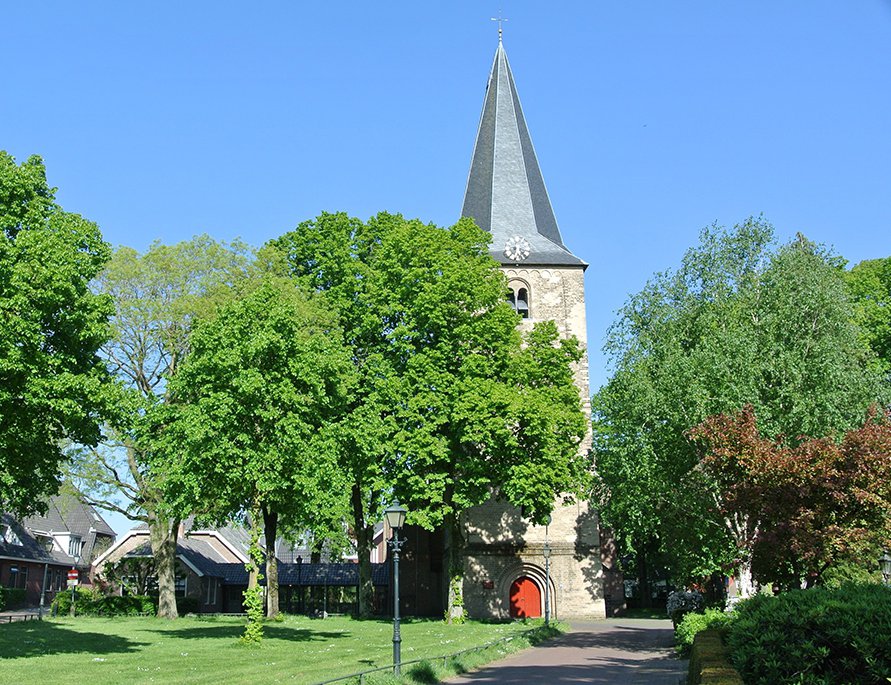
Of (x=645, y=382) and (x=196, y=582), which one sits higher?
(x=645, y=382)

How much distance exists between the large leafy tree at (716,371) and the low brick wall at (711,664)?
8.82m

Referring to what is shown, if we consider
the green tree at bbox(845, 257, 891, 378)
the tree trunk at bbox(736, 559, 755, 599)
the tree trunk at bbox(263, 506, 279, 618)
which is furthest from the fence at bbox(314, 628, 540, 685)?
the green tree at bbox(845, 257, 891, 378)

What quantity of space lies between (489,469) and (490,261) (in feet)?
33.8

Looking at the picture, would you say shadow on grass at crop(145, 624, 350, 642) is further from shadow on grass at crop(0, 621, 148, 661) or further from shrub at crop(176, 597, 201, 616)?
shrub at crop(176, 597, 201, 616)

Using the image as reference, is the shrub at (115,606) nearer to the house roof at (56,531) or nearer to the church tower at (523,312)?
the house roof at (56,531)

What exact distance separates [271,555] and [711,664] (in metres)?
25.5

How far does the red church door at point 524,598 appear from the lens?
44750mm

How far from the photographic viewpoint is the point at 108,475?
39.5 meters

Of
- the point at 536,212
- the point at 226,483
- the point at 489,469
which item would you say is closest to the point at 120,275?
the point at 226,483

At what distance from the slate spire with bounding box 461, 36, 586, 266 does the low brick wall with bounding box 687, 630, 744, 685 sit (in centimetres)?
3436

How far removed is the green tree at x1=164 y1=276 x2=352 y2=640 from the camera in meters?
25.5

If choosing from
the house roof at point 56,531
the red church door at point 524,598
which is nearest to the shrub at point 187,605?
the house roof at point 56,531

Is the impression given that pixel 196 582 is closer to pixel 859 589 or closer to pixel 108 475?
pixel 108 475

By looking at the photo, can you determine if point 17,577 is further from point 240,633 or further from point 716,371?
point 716,371
